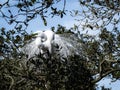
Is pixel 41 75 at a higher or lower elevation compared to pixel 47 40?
lower

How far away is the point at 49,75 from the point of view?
6008mm

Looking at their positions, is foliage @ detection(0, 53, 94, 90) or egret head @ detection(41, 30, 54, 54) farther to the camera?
egret head @ detection(41, 30, 54, 54)

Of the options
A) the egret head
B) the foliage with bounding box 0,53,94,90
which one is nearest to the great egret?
the egret head

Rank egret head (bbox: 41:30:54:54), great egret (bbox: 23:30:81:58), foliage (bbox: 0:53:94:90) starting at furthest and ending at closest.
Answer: great egret (bbox: 23:30:81:58) < egret head (bbox: 41:30:54:54) < foliage (bbox: 0:53:94:90)

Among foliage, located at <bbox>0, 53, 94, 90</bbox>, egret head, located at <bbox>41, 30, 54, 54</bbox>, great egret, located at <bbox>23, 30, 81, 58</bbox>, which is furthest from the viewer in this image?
great egret, located at <bbox>23, 30, 81, 58</bbox>

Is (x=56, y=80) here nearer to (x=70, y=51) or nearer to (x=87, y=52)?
(x=70, y=51)

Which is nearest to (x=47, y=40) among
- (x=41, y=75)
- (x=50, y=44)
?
(x=50, y=44)

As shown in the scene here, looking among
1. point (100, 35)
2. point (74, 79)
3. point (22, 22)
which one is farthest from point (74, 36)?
point (22, 22)

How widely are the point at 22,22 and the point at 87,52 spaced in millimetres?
2755

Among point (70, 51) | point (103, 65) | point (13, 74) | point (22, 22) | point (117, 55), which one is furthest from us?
point (117, 55)

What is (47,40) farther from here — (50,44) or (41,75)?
(41,75)

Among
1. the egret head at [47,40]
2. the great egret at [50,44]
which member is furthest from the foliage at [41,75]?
the great egret at [50,44]

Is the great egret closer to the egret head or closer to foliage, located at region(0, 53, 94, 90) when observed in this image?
the egret head

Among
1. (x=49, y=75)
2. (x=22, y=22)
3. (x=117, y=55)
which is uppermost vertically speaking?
(x=22, y=22)
